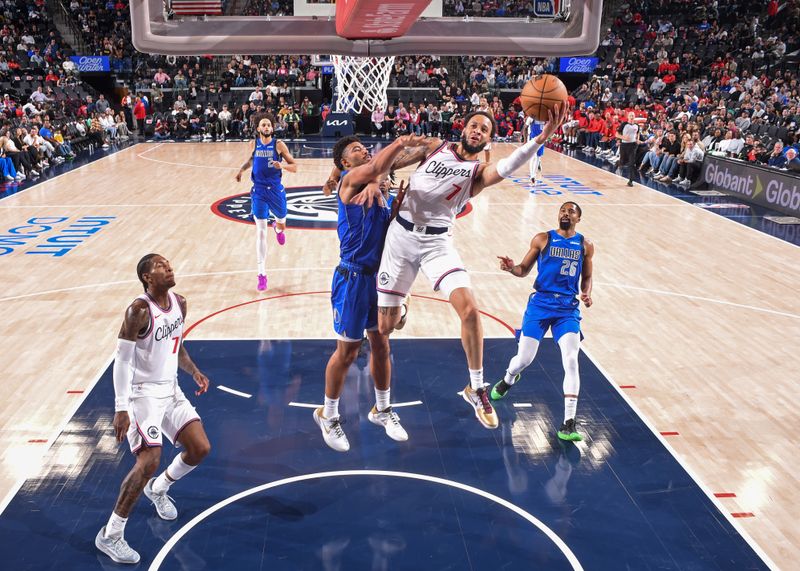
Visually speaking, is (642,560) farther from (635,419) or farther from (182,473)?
(182,473)

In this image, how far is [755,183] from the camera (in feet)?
48.8

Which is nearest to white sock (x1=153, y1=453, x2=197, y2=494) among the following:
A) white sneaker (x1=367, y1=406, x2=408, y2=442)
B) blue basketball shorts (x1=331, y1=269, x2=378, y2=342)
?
blue basketball shorts (x1=331, y1=269, x2=378, y2=342)

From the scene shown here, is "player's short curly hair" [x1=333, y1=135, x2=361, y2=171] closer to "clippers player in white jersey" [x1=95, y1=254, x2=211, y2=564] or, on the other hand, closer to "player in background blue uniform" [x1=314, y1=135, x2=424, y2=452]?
"player in background blue uniform" [x1=314, y1=135, x2=424, y2=452]

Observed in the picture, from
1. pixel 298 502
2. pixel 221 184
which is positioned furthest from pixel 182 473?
pixel 221 184

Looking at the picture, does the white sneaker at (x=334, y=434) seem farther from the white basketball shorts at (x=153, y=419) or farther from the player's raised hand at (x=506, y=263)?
the player's raised hand at (x=506, y=263)

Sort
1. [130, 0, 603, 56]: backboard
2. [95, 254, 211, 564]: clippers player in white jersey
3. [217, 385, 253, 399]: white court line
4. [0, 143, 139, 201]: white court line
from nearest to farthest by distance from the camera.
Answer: [95, 254, 211, 564]: clippers player in white jersey < [217, 385, 253, 399]: white court line < [130, 0, 603, 56]: backboard < [0, 143, 139, 201]: white court line

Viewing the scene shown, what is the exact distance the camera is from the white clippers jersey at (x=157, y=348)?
4043 mm

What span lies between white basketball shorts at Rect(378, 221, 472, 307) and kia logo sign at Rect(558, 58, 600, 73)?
26.1 m

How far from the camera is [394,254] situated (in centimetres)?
476

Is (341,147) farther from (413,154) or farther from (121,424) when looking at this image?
(121,424)

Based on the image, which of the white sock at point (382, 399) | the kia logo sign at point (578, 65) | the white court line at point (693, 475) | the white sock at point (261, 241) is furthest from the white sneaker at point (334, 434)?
the kia logo sign at point (578, 65)

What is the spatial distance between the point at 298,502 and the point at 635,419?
2727 mm

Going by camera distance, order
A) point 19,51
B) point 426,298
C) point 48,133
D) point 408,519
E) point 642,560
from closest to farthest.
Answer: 1. point 642,560
2. point 408,519
3. point 426,298
4. point 48,133
5. point 19,51

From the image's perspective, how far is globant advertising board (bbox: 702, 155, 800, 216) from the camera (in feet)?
45.0
